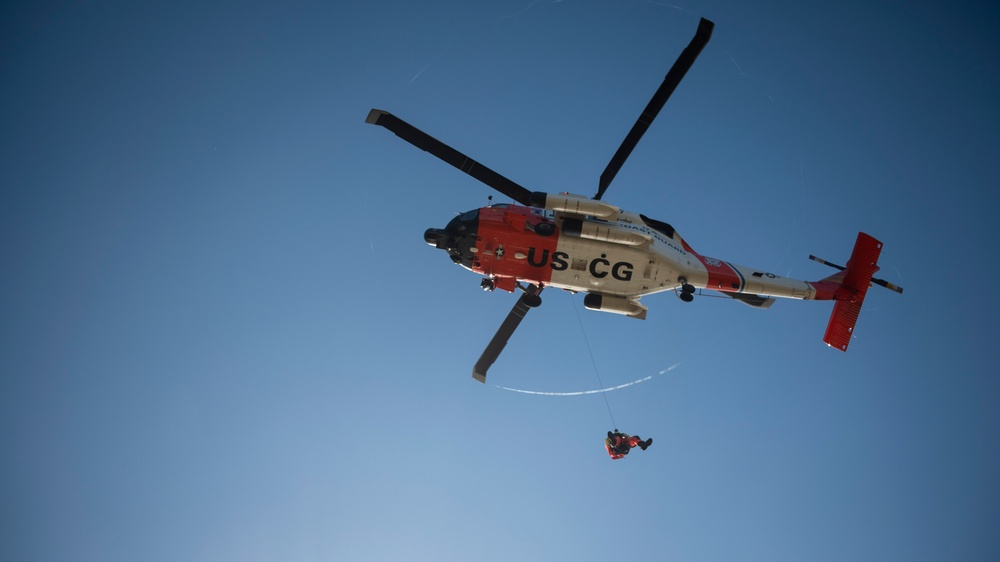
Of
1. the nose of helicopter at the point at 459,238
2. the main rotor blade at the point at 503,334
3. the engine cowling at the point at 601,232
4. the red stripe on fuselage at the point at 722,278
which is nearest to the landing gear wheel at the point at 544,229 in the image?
the engine cowling at the point at 601,232

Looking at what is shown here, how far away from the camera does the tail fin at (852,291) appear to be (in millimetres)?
17078

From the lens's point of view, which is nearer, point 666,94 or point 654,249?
point 666,94

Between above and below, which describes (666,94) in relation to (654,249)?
above

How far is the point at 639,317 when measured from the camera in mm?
15773

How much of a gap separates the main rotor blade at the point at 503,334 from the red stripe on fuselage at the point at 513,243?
2.17 ft

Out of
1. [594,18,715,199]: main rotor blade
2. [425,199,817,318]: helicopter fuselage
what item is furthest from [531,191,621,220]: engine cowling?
[594,18,715,199]: main rotor blade

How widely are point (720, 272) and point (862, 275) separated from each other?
14.5 feet

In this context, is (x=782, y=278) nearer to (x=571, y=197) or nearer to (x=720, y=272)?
(x=720, y=272)

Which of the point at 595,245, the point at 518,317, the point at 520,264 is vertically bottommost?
the point at 518,317

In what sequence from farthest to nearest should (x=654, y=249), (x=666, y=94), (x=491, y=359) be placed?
(x=491, y=359) < (x=654, y=249) < (x=666, y=94)

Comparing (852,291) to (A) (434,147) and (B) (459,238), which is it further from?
(A) (434,147)

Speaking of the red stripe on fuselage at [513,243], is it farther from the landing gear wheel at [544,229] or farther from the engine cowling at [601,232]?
the engine cowling at [601,232]

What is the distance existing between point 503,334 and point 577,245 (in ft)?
10.3

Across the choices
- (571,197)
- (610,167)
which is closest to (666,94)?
(610,167)
